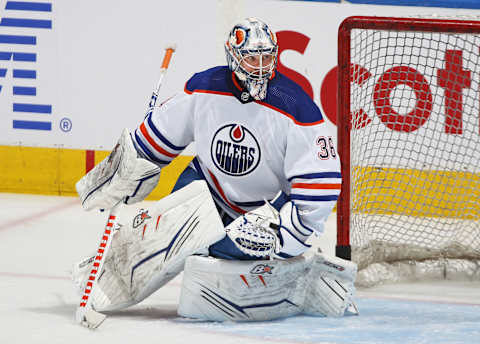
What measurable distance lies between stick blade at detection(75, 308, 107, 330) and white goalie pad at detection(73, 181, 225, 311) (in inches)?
5.4

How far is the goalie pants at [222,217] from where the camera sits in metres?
3.04

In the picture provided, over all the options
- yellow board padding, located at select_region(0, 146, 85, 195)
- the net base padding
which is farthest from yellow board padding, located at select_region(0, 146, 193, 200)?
the net base padding

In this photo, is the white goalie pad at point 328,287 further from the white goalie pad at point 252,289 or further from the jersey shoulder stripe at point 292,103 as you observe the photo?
the jersey shoulder stripe at point 292,103

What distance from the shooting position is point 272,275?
3053 mm

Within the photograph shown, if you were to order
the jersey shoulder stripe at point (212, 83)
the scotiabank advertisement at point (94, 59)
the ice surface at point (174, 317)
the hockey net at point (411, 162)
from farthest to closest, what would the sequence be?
the scotiabank advertisement at point (94, 59) → the hockey net at point (411, 162) → the jersey shoulder stripe at point (212, 83) → the ice surface at point (174, 317)

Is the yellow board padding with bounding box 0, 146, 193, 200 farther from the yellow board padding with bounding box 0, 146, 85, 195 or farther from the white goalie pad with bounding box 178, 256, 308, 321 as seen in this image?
the white goalie pad with bounding box 178, 256, 308, 321

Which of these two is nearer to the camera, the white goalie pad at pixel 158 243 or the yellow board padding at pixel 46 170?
the white goalie pad at pixel 158 243

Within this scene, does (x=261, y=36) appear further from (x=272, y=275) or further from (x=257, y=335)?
(x=257, y=335)

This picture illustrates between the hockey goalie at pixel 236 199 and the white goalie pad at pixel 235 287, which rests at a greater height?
the hockey goalie at pixel 236 199

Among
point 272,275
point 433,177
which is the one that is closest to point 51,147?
point 433,177

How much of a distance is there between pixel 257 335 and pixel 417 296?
1.09 m

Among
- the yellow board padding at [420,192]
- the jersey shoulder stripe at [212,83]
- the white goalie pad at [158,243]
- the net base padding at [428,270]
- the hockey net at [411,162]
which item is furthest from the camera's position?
the yellow board padding at [420,192]

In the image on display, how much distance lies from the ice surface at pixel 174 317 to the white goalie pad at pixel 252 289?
4 centimetres

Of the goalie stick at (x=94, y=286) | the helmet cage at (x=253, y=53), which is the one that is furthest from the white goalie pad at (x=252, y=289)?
the helmet cage at (x=253, y=53)
